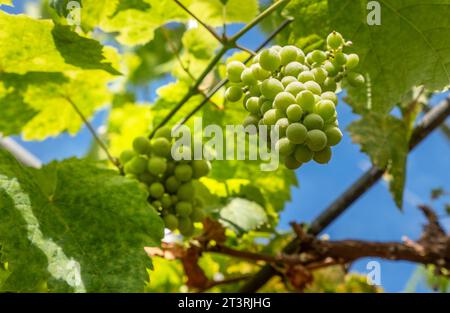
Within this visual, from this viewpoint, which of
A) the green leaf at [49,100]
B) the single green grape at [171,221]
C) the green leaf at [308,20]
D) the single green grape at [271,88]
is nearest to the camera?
the single green grape at [271,88]

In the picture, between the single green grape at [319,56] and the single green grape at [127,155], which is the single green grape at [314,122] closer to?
the single green grape at [319,56]

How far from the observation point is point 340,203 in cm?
184

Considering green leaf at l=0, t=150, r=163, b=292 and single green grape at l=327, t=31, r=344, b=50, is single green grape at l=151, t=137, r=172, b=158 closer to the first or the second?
green leaf at l=0, t=150, r=163, b=292

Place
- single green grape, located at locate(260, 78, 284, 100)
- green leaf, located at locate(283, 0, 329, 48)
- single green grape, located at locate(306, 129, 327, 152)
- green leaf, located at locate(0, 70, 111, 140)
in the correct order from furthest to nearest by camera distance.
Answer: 1. green leaf, located at locate(0, 70, 111, 140)
2. green leaf, located at locate(283, 0, 329, 48)
3. single green grape, located at locate(260, 78, 284, 100)
4. single green grape, located at locate(306, 129, 327, 152)

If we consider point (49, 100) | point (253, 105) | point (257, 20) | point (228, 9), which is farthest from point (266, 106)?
point (49, 100)

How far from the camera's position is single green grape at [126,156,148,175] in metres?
1.42

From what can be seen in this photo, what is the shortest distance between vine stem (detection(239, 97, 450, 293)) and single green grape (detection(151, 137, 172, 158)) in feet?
1.80

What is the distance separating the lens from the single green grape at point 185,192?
4.67 feet

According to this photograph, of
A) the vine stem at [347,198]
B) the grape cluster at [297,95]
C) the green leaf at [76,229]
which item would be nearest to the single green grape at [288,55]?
the grape cluster at [297,95]

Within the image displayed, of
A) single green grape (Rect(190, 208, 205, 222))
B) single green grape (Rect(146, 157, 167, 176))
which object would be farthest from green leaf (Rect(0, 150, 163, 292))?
single green grape (Rect(190, 208, 205, 222))

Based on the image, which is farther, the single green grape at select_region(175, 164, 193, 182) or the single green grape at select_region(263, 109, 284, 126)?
the single green grape at select_region(175, 164, 193, 182)
